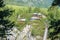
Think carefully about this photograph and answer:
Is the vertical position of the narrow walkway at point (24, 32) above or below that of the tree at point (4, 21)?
above

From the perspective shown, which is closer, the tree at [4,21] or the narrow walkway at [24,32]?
the tree at [4,21]

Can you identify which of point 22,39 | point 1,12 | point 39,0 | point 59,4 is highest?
point 39,0

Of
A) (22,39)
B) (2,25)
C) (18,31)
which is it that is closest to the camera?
(2,25)

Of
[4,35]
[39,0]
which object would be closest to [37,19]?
[4,35]

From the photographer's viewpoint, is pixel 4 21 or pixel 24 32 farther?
pixel 24 32

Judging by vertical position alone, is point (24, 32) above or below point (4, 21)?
above

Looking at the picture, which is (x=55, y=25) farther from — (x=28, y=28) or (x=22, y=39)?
(x=28, y=28)

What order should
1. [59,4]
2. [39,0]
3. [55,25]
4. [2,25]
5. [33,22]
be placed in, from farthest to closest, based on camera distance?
1. [39,0]
2. [33,22]
3. [2,25]
4. [55,25]
5. [59,4]

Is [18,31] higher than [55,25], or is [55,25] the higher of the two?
[18,31]

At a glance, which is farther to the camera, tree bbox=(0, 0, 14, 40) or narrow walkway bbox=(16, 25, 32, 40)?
narrow walkway bbox=(16, 25, 32, 40)

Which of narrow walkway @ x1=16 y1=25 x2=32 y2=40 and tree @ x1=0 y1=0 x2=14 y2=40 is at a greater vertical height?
narrow walkway @ x1=16 y1=25 x2=32 y2=40

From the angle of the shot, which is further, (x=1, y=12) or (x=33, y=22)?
(x=33, y=22)
